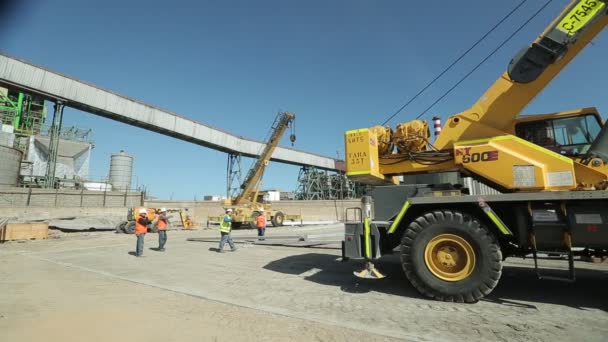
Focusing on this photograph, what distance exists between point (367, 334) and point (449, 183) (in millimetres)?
3548

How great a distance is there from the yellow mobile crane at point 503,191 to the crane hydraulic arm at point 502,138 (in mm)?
17

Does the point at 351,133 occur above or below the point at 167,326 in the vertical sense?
above

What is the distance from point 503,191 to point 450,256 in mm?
1584

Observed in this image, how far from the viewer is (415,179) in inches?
266

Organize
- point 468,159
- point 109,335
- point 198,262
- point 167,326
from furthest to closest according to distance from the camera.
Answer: point 198,262 → point 468,159 → point 167,326 → point 109,335

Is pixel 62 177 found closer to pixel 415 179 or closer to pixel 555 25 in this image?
pixel 415 179

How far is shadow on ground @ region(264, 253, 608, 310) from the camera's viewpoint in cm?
529

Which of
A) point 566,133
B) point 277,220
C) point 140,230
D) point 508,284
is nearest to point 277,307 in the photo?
point 508,284

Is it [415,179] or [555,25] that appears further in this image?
[415,179]

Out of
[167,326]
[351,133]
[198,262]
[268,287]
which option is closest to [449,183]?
[351,133]

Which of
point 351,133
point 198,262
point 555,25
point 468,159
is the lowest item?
point 198,262

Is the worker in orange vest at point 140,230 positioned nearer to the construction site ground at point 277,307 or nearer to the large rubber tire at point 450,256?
the construction site ground at point 277,307

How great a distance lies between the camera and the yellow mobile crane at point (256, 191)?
27.8m

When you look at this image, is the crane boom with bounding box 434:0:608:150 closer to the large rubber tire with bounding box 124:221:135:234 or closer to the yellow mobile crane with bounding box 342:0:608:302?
the yellow mobile crane with bounding box 342:0:608:302
